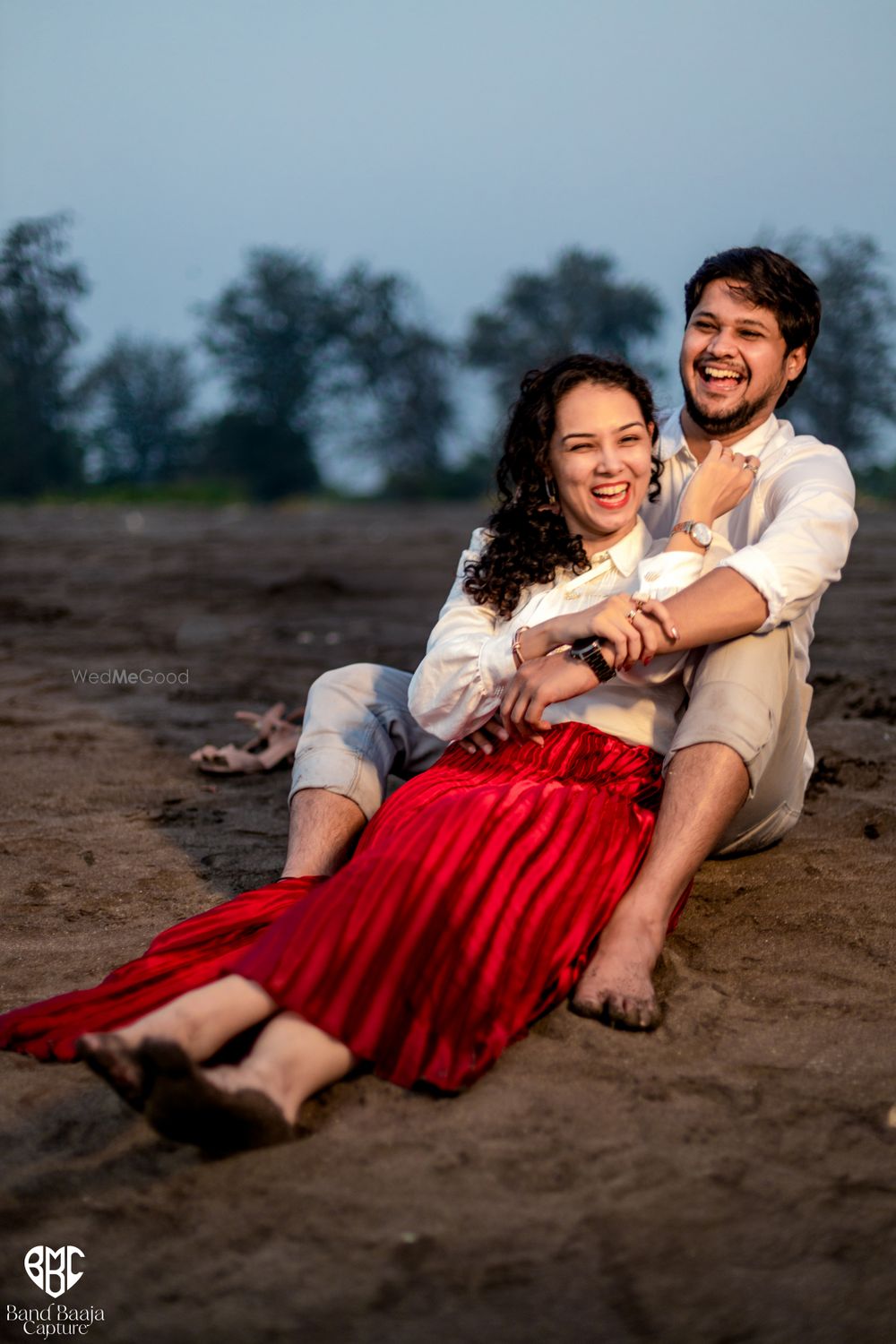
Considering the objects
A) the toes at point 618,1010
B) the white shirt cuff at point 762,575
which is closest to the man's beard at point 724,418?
the white shirt cuff at point 762,575

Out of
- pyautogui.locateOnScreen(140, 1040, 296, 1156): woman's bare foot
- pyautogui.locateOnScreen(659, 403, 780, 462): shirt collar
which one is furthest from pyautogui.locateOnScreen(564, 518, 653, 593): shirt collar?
pyautogui.locateOnScreen(140, 1040, 296, 1156): woman's bare foot

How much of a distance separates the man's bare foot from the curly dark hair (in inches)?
32.1

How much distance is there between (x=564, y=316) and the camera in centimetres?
4450

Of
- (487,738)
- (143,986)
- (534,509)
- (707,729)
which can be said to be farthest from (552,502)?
(143,986)

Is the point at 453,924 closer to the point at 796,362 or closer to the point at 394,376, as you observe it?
the point at 796,362

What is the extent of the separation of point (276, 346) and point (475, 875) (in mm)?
44212

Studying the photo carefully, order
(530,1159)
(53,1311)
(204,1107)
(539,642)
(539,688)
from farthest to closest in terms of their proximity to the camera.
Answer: (539,642) < (539,688) < (530,1159) < (204,1107) < (53,1311)

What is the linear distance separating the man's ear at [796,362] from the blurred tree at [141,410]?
35.4m

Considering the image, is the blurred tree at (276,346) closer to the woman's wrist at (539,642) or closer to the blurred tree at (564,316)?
the blurred tree at (564,316)

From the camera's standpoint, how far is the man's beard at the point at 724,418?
322cm

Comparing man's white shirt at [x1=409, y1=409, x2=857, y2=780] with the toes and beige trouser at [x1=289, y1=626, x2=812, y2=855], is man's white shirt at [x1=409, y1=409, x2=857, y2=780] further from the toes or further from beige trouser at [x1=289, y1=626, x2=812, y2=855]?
the toes

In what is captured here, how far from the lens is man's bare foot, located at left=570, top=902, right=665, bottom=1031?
2314 mm

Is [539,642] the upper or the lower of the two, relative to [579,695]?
upper

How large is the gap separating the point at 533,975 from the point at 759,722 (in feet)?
2.39
